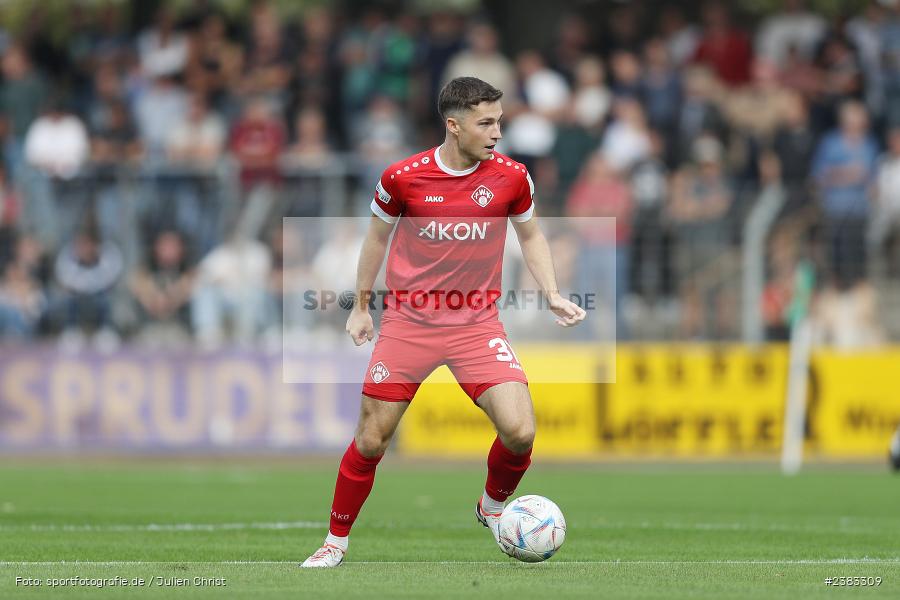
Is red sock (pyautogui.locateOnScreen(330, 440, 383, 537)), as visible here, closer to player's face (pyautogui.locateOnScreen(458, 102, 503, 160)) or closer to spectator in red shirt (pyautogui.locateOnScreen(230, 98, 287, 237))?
player's face (pyautogui.locateOnScreen(458, 102, 503, 160))

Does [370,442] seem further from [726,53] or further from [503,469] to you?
[726,53]

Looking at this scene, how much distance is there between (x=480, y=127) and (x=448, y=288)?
0.95 meters

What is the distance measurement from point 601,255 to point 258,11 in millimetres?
7384

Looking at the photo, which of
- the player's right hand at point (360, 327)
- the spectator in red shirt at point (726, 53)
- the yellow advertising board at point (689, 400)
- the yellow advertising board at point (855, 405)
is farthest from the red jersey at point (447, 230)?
the spectator in red shirt at point (726, 53)

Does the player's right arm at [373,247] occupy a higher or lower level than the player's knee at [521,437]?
higher

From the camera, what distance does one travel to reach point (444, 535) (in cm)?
1105

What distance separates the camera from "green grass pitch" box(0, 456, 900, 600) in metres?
8.06

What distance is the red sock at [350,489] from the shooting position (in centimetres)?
902

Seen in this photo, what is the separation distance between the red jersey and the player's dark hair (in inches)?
11.1

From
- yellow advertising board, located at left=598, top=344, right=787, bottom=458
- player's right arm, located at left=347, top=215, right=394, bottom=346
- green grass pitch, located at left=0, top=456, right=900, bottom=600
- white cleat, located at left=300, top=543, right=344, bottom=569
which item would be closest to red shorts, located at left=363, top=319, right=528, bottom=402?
player's right arm, located at left=347, top=215, right=394, bottom=346

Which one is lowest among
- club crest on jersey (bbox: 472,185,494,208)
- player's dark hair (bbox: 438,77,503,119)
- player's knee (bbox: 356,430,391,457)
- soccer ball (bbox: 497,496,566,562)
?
soccer ball (bbox: 497,496,566,562)

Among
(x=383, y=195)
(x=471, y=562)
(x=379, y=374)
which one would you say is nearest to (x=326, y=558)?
(x=471, y=562)

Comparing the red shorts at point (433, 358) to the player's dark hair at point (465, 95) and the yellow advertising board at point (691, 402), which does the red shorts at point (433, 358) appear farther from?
the yellow advertising board at point (691, 402)

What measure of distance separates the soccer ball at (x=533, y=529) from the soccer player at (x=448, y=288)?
24 cm
